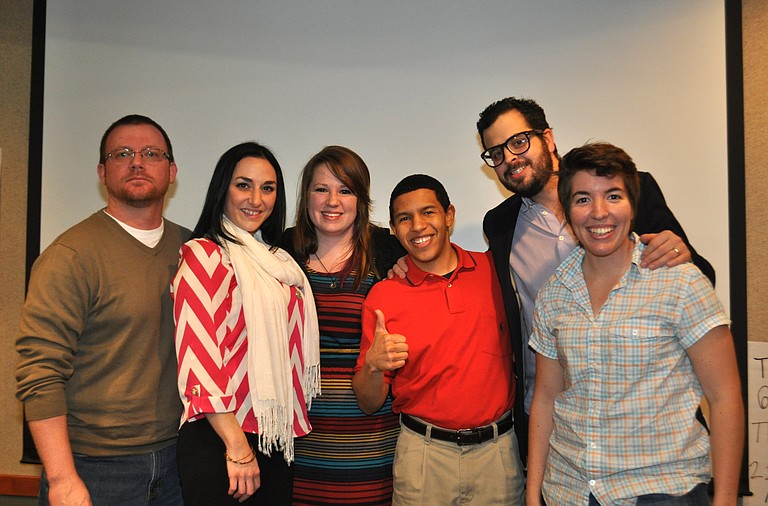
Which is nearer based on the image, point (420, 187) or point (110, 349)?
point (110, 349)

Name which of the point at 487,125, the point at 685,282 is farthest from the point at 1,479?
the point at 685,282

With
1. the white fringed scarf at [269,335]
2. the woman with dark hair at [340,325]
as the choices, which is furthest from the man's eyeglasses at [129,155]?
the woman with dark hair at [340,325]

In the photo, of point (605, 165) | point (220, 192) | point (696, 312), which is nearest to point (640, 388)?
point (696, 312)

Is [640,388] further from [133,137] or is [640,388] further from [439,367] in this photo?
[133,137]

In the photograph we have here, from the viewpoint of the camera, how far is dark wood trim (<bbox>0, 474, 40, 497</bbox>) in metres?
2.97

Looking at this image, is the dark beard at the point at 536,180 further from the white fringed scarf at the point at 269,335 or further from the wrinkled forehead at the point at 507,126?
the white fringed scarf at the point at 269,335

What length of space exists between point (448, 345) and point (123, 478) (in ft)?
3.83

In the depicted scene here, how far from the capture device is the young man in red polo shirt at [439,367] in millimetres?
1874

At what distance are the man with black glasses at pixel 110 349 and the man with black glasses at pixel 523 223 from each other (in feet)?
4.05

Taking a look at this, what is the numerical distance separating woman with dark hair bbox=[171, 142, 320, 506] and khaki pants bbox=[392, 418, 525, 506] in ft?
Result: 1.35

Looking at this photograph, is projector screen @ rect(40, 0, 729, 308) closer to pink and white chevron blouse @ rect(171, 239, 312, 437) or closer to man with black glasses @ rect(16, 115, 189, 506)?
man with black glasses @ rect(16, 115, 189, 506)

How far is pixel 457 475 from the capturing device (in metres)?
1.87

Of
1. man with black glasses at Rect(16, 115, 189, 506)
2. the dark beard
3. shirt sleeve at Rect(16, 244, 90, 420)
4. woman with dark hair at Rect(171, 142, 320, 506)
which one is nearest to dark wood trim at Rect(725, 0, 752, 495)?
the dark beard

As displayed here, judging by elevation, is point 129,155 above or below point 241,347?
above
